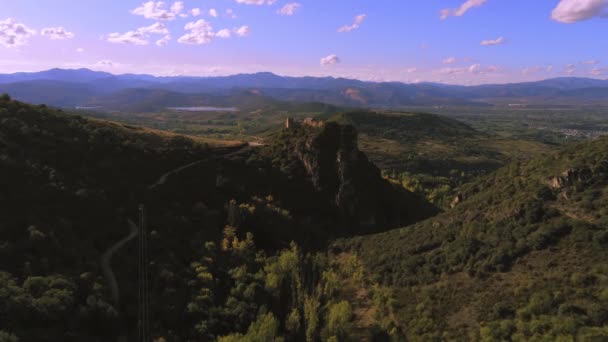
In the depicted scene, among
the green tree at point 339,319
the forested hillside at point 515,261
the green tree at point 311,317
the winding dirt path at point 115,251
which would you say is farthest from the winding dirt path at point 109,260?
the forested hillside at point 515,261

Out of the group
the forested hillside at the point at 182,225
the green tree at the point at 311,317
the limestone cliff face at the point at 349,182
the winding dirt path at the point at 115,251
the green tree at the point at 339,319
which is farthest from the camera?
the limestone cliff face at the point at 349,182

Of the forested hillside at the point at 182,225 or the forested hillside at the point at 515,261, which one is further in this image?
the forested hillside at the point at 182,225

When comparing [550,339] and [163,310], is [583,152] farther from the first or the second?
A: [163,310]

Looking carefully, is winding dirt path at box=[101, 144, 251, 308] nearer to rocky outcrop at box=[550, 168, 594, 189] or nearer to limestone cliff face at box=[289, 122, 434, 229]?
limestone cliff face at box=[289, 122, 434, 229]

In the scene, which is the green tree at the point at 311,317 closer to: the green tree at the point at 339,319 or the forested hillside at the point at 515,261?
the green tree at the point at 339,319

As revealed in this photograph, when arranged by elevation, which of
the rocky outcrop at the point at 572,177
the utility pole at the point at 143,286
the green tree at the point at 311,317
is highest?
the rocky outcrop at the point at 572,177

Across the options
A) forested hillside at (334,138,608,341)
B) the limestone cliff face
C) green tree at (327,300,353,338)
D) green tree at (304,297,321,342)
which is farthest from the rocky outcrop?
green tree at (304,297,321,342)

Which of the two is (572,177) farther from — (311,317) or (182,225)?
(182,225)
